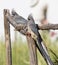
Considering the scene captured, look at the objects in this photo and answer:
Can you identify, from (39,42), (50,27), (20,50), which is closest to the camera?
(39,42)

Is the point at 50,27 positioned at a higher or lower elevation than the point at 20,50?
higher

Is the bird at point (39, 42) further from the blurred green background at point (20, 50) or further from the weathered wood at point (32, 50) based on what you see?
the blurred green background at point (20, 50)

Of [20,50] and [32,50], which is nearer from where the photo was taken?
[32,50]

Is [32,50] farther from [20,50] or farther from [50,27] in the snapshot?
[20,50]

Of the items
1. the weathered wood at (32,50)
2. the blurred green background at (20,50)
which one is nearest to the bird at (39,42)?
the weathered wood at (32,50)

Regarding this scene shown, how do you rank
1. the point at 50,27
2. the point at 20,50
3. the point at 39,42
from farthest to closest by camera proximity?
the point at 20,50
the point at 50,27
the point at 39,42

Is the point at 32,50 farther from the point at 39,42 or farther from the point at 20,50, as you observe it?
the point at 20,50

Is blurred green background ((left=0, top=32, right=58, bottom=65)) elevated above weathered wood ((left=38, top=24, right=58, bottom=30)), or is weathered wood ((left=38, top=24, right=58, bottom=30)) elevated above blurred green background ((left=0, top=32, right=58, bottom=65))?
weathered wood ((left=38, top=24, right=58, bottom=30))

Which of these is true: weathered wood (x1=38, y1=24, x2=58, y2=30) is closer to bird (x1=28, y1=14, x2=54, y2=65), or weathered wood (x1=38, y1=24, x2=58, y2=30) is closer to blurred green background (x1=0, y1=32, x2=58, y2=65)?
bird (x1=28, y1=14, x2=54, y2=65)

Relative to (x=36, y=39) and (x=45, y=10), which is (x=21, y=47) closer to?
(x=45, y=10)

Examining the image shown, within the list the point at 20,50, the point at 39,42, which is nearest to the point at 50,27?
the point at 39,42

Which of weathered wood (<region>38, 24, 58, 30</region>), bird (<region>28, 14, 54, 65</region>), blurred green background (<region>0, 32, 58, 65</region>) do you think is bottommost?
blurred green background (<region>0, 32, 58, 65</region>)

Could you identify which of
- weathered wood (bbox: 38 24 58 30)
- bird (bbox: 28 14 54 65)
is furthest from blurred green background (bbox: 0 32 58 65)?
bird (bbox: 28 14 54 65)

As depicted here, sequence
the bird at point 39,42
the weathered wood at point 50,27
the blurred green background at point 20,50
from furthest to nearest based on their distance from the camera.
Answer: the blurred green background at point 20,50 → the weathered wood at point 50,27 → the bird at point 39,42
